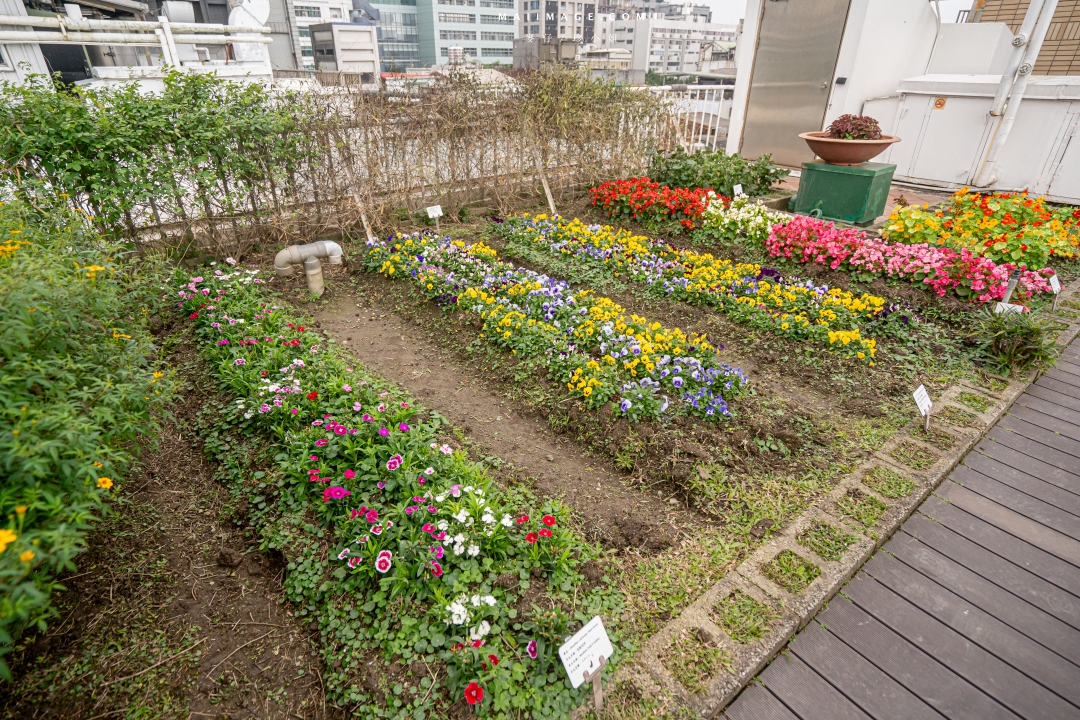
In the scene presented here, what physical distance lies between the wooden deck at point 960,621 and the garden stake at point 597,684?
517 mm

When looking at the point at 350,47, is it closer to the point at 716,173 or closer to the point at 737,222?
the point at 716,173

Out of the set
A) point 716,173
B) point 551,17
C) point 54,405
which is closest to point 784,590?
point 54,405

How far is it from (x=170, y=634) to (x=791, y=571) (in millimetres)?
2689

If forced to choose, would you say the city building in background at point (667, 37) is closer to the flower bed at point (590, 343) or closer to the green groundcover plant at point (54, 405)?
the flower bed at point (590, 343)

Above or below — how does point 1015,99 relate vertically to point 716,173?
above

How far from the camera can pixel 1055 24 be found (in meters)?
10.2

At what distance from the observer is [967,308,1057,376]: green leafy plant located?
405 centimetres

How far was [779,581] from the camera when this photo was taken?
2.49 metres

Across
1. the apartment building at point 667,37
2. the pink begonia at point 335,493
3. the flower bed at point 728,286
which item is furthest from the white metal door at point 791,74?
the apartment building at point 667,37

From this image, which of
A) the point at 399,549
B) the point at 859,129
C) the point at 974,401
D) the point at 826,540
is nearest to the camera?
the point at 399,549

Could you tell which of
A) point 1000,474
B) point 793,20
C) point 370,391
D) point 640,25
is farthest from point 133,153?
point 640,25

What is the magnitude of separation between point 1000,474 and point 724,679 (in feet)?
7.76

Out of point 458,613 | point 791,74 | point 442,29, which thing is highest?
point 442,29

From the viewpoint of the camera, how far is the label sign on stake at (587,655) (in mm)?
1834
